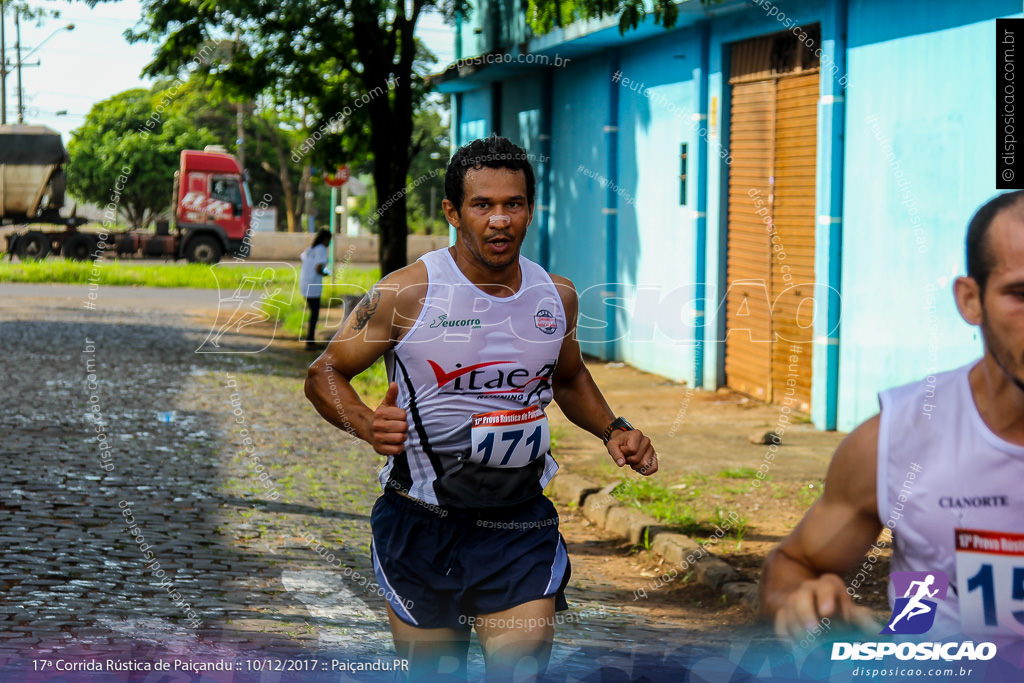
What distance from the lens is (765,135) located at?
41.4 ft

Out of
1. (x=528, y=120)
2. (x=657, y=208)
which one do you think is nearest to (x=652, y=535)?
(x=657, y=208)

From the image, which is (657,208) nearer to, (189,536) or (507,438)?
(189,536)

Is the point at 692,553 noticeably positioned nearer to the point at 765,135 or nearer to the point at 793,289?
the point at 793,289

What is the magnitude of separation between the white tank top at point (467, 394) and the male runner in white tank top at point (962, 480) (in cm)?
143

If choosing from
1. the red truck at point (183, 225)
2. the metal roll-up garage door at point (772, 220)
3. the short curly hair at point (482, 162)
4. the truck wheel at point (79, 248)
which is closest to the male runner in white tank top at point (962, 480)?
the short curly hair at point (482, 162)

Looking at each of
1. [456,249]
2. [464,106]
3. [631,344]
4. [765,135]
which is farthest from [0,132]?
[456,249]

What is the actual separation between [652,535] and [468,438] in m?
4.10

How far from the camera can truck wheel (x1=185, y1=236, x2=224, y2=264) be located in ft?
125

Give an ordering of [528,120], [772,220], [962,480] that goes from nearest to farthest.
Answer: [962,480] → [772,220] → [528,120]

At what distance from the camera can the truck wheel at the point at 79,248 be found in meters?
35.3

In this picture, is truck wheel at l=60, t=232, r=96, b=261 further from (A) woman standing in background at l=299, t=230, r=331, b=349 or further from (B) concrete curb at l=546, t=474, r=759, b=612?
(B) concrete curb at l=546, t=474, r=759, b=612

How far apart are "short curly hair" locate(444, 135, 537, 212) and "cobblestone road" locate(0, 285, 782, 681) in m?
2.29

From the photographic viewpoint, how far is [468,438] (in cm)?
370

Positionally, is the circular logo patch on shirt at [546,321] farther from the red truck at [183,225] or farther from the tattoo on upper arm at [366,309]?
the red truck at [183,225]
